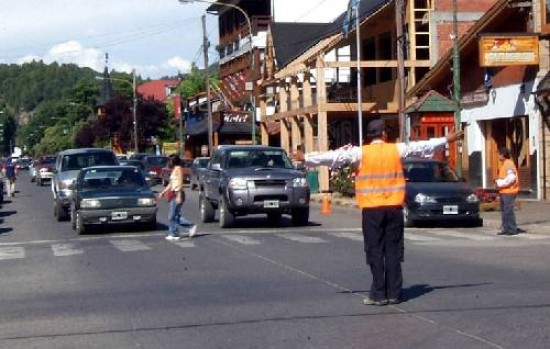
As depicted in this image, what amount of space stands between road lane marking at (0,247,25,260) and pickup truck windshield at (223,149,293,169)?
5.89 meters

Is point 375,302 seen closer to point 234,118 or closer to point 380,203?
point 380,203

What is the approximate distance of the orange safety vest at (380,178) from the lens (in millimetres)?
11430

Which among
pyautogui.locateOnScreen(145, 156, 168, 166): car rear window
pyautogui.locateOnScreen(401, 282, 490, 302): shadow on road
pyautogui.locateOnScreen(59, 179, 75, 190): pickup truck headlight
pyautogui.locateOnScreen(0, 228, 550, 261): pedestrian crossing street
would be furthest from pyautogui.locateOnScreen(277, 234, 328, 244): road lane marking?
pyautogui.locateOnScreen(145, 156, 168, 166): car rear window

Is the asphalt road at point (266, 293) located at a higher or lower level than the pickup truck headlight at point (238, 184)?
lower

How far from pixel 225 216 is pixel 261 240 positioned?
3.71 meters

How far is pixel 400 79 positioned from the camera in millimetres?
33969

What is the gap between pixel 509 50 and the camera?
102ft

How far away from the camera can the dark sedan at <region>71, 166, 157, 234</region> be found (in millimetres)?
24250

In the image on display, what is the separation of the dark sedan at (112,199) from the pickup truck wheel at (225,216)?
1.58 metres

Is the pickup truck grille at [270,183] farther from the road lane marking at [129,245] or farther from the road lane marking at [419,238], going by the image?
the road lane marking at [129,245]

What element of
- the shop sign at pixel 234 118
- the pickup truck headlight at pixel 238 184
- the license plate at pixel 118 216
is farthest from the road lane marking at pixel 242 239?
the shop sign at pixel 234 118

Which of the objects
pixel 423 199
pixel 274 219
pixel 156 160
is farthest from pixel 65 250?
pixel 156 160

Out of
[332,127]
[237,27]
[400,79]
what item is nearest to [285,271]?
[400,79]

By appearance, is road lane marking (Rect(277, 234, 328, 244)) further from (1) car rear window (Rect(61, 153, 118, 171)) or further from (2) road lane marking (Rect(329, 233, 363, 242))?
(1) car rear window (Rect(61, 153, 118, 171))
